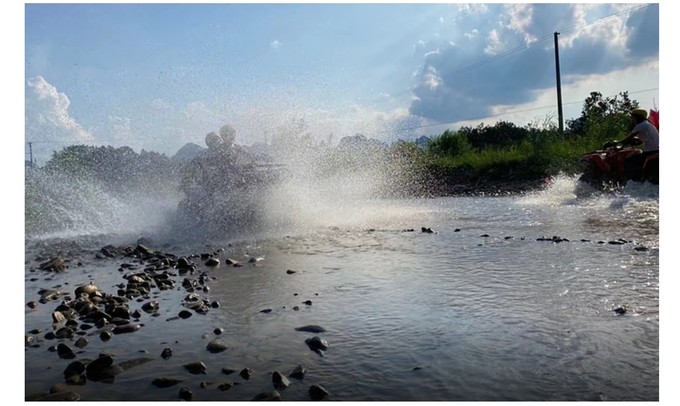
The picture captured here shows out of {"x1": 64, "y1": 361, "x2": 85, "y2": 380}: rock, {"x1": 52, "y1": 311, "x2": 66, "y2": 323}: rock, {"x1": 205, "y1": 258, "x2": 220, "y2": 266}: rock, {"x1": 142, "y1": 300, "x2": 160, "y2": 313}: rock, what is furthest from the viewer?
{"x1": 205, "y1": 258, "x2": 220, "y2": 266}: rock

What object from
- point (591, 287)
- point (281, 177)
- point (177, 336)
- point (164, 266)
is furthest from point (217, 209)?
point (591, 287)

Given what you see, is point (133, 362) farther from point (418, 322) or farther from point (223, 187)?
point (223, 187)

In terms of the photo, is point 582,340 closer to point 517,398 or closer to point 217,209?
point 517,398

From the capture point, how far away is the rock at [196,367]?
162 inches

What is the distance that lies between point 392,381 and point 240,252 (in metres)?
7.09

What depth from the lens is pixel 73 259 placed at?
35.0ft

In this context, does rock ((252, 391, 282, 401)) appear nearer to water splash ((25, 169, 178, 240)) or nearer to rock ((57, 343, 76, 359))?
rock ((57, 343, 76, 359))

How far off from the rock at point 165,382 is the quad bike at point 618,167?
15.6 metres

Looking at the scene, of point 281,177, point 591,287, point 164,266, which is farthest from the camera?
point 281,177

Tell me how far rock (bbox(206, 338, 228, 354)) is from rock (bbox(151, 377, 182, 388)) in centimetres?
68

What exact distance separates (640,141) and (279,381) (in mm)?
15654

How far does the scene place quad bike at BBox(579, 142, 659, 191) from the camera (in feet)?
50.2

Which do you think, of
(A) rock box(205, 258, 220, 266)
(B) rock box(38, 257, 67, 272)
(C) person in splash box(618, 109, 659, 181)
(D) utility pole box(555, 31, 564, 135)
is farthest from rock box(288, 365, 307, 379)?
(D) utility pole box(555, 31, 564, 135)

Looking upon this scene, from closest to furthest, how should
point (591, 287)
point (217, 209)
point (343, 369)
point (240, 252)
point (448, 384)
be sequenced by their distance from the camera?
point (448, 384), point (343, 369), point (591, 287), point (240, 252), point (217, 209)
